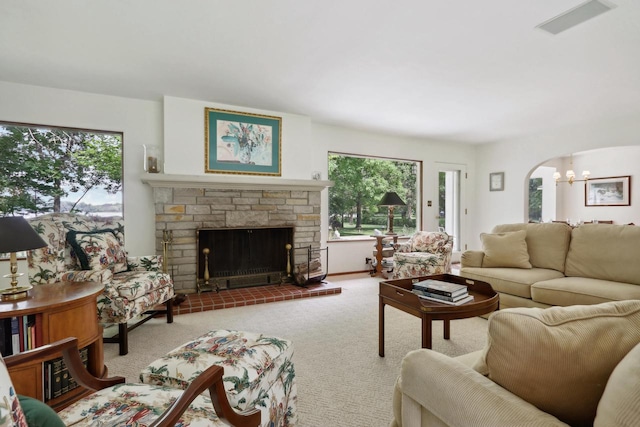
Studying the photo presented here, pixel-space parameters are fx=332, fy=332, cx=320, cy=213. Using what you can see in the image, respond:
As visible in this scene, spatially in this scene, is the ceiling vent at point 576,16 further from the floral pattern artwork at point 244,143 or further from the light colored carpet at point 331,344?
the floral pattern artwork at point 244,143

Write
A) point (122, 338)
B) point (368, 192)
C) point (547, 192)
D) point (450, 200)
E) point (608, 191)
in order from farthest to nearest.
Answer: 1. point (547, 192)
2. point (608, 191)
3. point (450, 200)
4. point (368, 192)
5. point (122, 338)

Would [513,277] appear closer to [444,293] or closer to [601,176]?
[444,293]

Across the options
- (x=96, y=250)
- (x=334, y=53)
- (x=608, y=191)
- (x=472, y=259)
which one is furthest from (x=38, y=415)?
(x=608, y=191)

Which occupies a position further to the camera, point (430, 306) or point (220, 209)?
point (220, 209)

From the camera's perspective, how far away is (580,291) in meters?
2.65

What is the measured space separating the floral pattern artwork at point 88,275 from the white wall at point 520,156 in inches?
233

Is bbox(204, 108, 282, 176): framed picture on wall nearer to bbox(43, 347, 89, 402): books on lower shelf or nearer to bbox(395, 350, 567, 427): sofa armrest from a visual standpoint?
bbox(43, 347, 89, 402): books on lower shelf

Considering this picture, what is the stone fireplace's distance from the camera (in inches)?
157

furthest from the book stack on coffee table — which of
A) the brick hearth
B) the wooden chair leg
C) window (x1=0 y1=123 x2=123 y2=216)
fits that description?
window (x1=0 y1=123 x2=123 y2=216)

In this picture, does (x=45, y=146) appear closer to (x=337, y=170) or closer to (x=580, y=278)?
(x=337, y=170)

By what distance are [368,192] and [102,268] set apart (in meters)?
4.24

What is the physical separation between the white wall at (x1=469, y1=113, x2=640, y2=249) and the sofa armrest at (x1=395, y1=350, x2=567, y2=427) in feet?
18.0

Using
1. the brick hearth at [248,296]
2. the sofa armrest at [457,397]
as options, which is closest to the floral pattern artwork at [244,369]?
the sofa armrest at [457,397]

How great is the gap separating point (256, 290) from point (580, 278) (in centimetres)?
344
